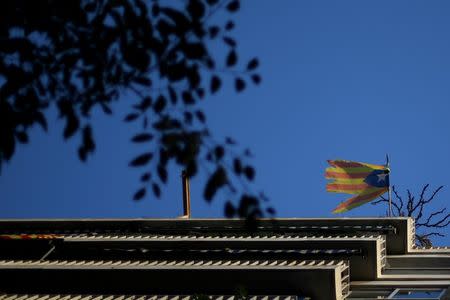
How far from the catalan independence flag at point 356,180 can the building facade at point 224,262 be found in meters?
1.20

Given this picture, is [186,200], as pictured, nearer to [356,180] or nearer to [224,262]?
[356,180]

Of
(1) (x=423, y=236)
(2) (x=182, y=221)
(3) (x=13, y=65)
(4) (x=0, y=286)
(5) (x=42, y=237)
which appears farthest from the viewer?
(1) (x=423, y=236)

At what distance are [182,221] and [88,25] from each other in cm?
2617

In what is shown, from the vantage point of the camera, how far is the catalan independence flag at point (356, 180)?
33719 millimetres

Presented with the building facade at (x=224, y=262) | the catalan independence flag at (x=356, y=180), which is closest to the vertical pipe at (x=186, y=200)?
the building facade at (x=224, y=262)

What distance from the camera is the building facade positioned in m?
22.7

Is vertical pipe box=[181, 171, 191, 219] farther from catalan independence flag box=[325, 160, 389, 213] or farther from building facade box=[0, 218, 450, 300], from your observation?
catalan independence flag box=[325, 160, 389, 213]

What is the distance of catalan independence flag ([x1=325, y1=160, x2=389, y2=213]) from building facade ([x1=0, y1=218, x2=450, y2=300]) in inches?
47.3

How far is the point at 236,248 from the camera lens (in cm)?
2808

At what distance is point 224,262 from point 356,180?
9721mm

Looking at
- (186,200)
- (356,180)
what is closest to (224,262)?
(356,180)

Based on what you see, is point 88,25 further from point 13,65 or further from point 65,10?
point 13,65

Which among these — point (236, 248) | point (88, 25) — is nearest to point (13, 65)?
point (88, 25)

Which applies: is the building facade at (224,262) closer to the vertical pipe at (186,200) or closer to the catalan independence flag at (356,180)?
the catalan independence flag at (356,180)
